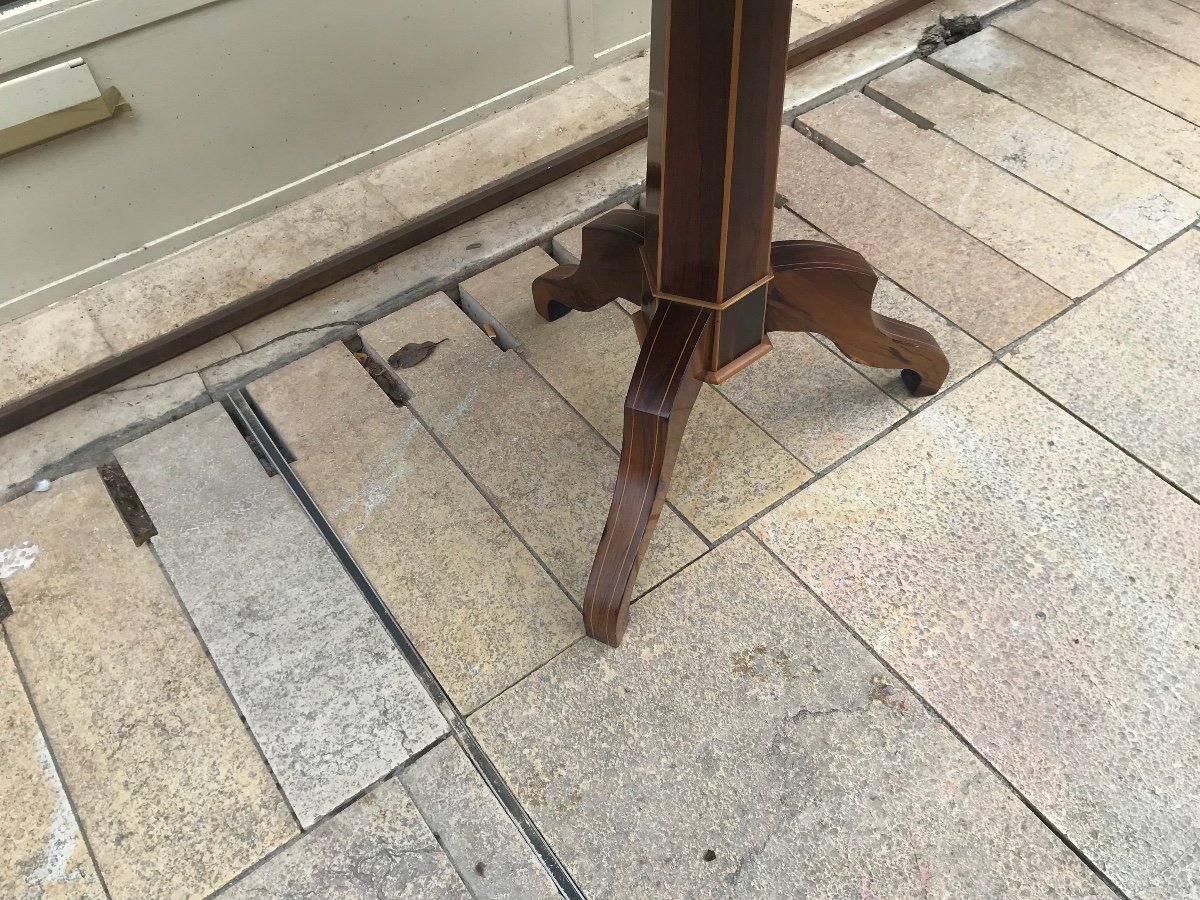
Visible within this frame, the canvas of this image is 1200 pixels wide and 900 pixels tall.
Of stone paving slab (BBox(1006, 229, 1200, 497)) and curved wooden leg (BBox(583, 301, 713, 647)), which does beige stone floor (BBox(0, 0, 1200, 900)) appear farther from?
curved wooden leg (BBox(583, 301, 713, 647))

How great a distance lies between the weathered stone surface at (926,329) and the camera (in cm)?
158

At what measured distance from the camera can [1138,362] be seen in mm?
1586

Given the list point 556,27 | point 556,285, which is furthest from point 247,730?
point 556,27

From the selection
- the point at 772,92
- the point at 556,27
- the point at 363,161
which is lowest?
the point at 363,161

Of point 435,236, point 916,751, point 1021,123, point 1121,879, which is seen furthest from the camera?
point 1021,123

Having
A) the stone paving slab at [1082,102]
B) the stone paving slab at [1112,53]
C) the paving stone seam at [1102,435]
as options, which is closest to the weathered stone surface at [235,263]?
the paving stone seam at [1102,435]

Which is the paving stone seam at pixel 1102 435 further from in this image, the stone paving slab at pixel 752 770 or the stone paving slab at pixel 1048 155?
the stone paving slab at pixel 752 770

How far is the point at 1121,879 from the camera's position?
1060 mm

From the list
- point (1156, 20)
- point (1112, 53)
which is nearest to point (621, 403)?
point (1112, 53)

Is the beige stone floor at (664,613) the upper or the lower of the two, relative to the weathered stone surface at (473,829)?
upper

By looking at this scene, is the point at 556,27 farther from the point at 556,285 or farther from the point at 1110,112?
the point at 1110,112

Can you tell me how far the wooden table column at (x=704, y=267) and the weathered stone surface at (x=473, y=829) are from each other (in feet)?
0.85

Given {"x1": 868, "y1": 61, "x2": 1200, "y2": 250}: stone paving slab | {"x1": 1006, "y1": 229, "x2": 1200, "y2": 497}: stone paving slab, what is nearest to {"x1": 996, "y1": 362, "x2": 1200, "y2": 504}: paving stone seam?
{"x1": 1006, "y1": 229, "x2": 1200, "y2": 497}: stone paving slab

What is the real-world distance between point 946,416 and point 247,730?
3.86 ft
